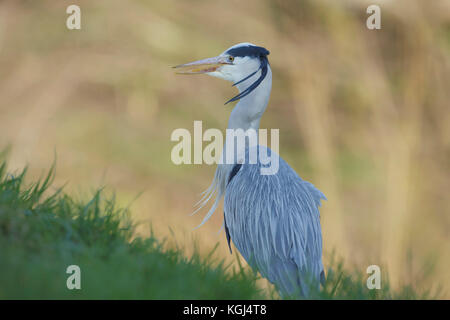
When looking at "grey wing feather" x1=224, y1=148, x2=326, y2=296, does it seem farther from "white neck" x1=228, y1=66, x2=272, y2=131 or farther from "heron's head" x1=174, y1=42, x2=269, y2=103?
"heron's head" x1=174, y1=42, x2=269, y2=103

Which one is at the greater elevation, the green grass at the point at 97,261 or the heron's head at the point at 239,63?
the heron's head at the point at 239,63

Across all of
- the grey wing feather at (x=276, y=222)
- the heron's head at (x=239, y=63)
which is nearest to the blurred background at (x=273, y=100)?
the heron's head at (x=239, y=63)

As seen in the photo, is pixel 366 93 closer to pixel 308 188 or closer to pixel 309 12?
pixel 309 12

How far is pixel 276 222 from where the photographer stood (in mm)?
3844

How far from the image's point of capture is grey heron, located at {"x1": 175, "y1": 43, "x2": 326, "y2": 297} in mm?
3686

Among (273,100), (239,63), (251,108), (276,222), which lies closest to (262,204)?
(276,222)

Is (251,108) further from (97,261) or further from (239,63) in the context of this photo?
(97,261)

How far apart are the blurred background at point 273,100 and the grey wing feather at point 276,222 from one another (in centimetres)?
697

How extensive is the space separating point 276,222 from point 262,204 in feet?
0.54

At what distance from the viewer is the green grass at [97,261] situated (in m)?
2.34

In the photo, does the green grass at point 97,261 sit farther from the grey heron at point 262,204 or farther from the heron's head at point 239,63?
the heron's head at point 239,63

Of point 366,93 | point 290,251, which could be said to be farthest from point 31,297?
point 366,93

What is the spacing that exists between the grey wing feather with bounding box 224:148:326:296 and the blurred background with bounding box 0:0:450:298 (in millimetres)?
6975

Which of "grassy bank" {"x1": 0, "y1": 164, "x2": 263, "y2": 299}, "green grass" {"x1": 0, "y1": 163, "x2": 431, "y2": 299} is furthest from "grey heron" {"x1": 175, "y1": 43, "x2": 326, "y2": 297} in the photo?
"grassy bank" {"x1": 0, "y1": 164, "x2": 263, "y2": 299}
